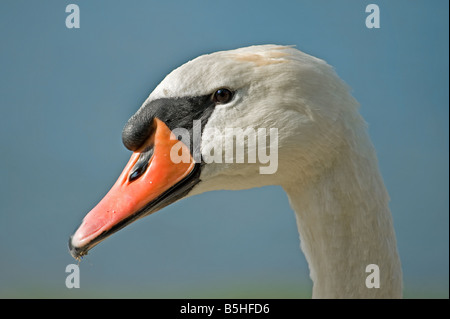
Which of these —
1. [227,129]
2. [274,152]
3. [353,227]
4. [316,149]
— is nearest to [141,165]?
[227,129]

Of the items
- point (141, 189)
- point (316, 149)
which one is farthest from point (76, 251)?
point (316, 149)

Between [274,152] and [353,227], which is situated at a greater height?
[274,152]

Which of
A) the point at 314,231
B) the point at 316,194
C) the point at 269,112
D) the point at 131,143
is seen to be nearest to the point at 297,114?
the point at 269,112

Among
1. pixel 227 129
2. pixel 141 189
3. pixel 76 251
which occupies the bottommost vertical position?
pixel 76 251

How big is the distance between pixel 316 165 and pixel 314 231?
0.21 m

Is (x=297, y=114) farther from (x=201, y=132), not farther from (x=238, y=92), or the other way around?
(x=201, y=132)

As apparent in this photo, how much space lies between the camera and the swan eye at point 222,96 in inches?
47.4

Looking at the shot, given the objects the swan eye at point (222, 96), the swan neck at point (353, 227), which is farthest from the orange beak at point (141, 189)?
the swan neck at point (353, 227)

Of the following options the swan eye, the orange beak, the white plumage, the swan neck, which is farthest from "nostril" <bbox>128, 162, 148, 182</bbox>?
the swan neck

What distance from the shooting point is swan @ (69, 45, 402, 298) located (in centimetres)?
119

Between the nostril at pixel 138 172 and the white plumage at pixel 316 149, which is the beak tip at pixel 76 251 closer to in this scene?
the nostril at pixel 138 172

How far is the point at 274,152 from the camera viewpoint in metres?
1.23

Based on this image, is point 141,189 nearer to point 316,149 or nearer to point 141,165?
point 141,165

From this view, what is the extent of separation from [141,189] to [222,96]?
1.17 feet
